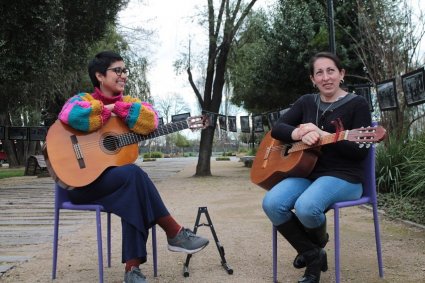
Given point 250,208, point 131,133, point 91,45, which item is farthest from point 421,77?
point 91,45

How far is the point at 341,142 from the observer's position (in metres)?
2.91

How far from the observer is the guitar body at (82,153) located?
9.90ft

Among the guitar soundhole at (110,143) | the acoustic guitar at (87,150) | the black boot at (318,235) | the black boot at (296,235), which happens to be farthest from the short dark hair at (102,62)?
the black boot at (318,235)

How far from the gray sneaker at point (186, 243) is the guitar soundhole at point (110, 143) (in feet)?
2.39

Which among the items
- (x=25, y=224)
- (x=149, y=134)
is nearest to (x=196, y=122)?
(x=149, y=134)

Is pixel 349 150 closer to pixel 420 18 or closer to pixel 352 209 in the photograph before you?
pixel 352 209

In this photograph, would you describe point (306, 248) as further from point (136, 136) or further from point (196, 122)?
point (136, 136)

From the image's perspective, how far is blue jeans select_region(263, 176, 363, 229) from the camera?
2840 millimetres

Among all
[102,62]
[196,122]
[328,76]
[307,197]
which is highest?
[102,62]

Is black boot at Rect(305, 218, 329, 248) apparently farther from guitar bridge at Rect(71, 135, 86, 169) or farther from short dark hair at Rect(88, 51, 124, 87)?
short dark hair at Rect(88, 51, 124, 87)

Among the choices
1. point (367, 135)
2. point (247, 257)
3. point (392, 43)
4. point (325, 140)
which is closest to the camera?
point (367, 135)

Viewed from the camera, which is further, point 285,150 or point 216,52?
point 216,52

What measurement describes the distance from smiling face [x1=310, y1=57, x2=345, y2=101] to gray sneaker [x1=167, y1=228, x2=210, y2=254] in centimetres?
131

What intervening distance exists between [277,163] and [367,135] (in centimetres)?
74
